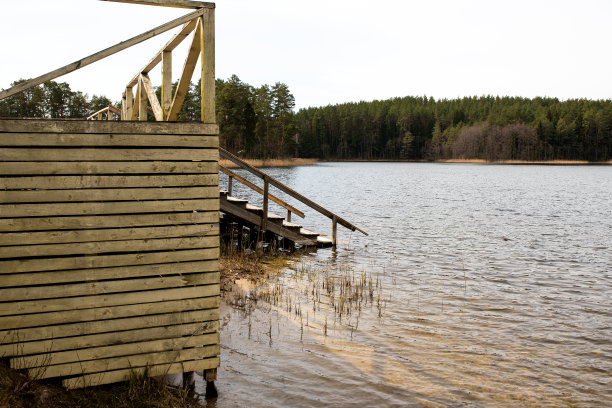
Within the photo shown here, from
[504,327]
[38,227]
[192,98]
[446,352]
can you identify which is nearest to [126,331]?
[38,227]

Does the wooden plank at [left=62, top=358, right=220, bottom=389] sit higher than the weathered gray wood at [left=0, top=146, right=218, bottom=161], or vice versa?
the weathered gray wood at [left=0, top=146, right=218, bottom=161]

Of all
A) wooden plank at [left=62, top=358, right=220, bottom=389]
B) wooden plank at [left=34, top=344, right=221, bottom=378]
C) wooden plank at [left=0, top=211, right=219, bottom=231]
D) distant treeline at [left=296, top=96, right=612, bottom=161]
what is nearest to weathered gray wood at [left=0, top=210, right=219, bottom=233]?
wooden plank at [left=0, top=211, right=219, bottom=231]

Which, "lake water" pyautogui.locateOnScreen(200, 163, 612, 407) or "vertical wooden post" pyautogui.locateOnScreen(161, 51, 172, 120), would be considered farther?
"lake water" pyautogui.locateOnScreen(200, 163, 612, 407)

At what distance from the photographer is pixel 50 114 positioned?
183ft

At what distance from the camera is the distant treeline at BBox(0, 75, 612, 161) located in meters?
74.3

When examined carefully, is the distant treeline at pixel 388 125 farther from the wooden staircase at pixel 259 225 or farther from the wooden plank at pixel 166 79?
the wooden plank at pixel 166 79

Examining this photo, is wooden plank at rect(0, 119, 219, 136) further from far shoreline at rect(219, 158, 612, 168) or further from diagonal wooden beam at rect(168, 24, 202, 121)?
far shoreline at rect(219, 158, 612, 168)

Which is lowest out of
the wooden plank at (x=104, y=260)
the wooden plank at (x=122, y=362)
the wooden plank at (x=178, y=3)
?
the wooden plank at (x=122, y=362)

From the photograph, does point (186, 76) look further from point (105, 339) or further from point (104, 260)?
point (105, 339)

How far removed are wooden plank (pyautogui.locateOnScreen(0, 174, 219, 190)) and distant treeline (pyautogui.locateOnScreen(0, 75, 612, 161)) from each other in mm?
52516

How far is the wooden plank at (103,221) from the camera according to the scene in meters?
4.59

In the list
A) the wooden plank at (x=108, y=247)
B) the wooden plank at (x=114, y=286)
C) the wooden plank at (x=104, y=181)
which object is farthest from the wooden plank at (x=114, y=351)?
the wooden plank at (x=104, y=181)

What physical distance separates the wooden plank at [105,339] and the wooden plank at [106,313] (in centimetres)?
17

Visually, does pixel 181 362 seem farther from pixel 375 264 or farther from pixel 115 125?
pixel 375 264
